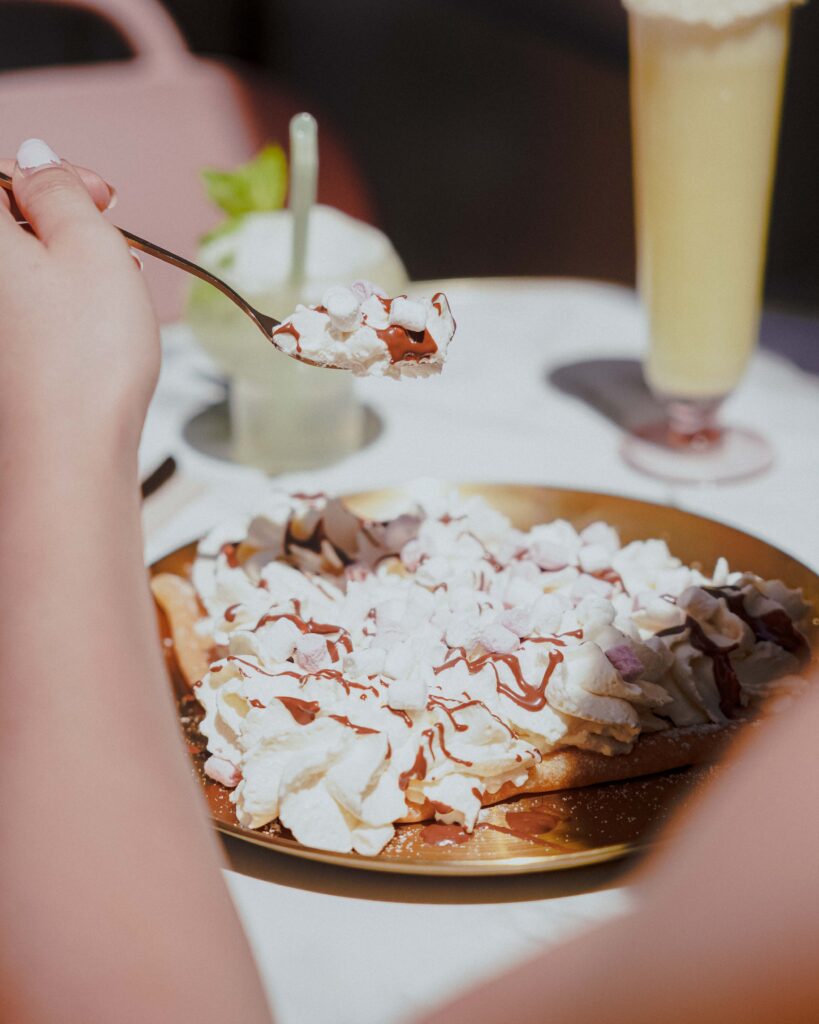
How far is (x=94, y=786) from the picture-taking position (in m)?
0.51

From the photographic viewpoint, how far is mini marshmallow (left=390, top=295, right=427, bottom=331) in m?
0.78

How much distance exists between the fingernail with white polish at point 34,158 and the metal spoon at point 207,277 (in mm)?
13

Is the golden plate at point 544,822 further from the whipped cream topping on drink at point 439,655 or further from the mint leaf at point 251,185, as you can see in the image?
the mint leaf at point 251,185

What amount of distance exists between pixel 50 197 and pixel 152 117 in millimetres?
1798

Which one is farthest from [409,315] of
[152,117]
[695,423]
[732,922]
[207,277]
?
[152,117]

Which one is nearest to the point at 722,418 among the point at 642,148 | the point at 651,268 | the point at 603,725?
the point at 651,268

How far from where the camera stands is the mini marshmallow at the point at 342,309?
78cm

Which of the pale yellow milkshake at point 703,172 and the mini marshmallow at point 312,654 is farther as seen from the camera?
the pale yellow milkshake at point 703,172

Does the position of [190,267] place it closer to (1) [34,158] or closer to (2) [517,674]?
(1) [34,158]

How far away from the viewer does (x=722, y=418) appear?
138 centimetres

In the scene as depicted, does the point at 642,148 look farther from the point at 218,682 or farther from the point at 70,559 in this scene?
the point at 70,559

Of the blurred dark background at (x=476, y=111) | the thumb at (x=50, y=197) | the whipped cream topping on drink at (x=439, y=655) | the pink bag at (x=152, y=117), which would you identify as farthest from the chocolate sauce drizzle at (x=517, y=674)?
the blurred dark background at (x=476, y=111)

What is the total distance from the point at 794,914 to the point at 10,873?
0.33m

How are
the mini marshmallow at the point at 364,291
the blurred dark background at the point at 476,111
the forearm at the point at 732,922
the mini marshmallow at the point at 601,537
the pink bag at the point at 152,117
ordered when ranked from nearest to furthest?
1. the forearm at the point at 732,922
2. the mini marshmallow at the point at 364,291
3. the mini marshmallow at the point at 601,537
4. the pink bag at the point at 152,117
5. the blurred dark background at the point at 476,111
